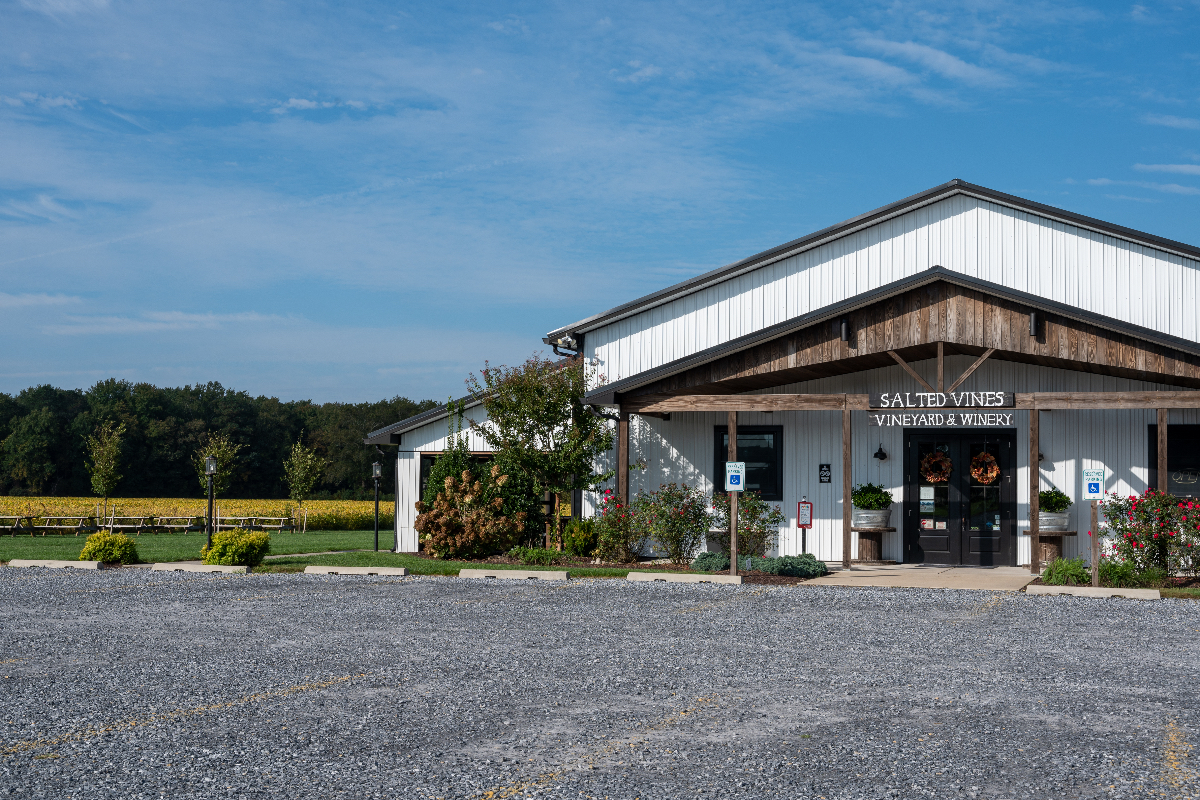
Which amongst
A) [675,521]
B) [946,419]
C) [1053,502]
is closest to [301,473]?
[675,521]

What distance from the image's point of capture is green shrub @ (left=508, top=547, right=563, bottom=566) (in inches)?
679

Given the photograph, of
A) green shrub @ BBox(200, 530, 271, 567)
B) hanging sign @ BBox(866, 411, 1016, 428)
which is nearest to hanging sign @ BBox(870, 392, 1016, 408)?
hanging sign @ BBox(866, 411, 1016, 428)

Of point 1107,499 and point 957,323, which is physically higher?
point 957,323

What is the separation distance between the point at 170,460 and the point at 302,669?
6725 cm

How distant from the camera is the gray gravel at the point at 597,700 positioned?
502cm

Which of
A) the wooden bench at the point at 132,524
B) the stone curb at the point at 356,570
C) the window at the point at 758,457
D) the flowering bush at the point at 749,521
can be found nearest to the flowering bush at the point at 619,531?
the flowering bush at the point at 749,521

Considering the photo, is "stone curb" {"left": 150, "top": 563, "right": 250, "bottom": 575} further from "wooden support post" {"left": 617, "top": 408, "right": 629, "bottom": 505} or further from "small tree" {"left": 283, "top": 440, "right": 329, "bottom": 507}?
"small tree" {"left": 283, "top": 440, "right": 329, "bottom": 507}

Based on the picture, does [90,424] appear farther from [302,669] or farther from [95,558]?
[302,669]

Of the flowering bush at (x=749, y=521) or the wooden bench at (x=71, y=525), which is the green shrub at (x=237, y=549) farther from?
the wooden bench at (x=71, y=525)

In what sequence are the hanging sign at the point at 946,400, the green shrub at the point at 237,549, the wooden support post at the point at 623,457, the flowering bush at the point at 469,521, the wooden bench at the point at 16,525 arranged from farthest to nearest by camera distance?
the wooden bench at the point at 16,525 < the flowering bush at the point at 469,521 < the wooden support post at the point at 623,457 < the green shrub at the point at 237,549 < the hanging sign at the point at 946,400

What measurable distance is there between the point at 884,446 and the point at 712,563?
466 centimetres

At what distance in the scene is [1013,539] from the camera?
58.4 ft

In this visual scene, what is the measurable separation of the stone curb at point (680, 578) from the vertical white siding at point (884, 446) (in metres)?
4.11

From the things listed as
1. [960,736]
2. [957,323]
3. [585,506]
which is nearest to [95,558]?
[585,506]
